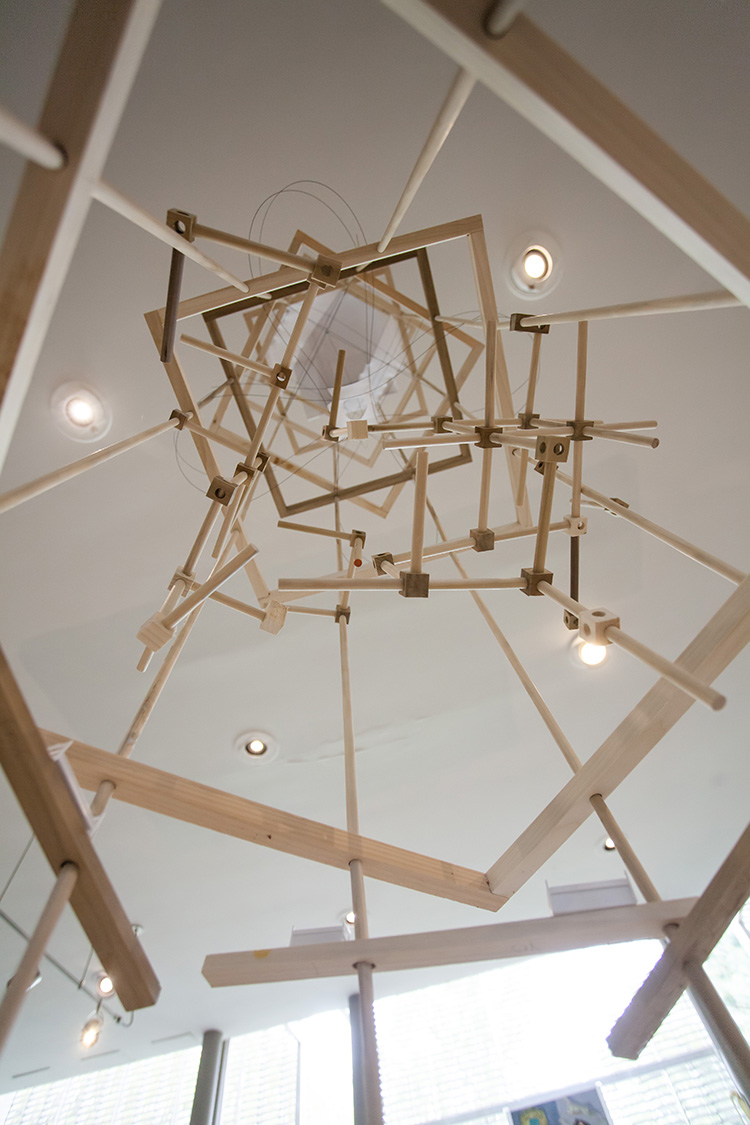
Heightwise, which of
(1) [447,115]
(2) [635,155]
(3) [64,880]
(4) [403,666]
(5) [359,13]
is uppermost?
(4) [403,666]

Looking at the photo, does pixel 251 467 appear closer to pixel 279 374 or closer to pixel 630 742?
pixel 279 374

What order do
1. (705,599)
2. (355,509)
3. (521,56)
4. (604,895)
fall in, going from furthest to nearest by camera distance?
(705,599), (355,509), (604,895), (521,56)

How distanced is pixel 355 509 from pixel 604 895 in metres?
1.18

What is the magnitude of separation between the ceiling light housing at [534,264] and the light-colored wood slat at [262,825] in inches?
49.6

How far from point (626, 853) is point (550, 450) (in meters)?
0.56

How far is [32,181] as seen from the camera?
0.44 meters

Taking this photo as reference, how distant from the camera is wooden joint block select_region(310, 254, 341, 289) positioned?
2.98 ft

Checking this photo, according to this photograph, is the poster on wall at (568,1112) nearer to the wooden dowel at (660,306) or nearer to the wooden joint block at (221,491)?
the wooden joint block at (221,491)

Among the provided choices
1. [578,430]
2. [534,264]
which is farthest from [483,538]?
[534,264]

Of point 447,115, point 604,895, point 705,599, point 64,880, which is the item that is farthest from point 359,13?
point 705,599

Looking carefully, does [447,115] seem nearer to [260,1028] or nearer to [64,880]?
[64,880]

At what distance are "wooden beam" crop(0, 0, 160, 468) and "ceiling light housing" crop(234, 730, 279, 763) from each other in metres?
1.90

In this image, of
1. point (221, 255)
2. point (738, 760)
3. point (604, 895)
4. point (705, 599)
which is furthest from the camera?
point (738, 760)

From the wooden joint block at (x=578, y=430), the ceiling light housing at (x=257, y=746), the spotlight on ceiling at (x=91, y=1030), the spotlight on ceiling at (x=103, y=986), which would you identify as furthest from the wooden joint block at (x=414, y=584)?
the spotlight on ceiling at (x=91, y=1030)
